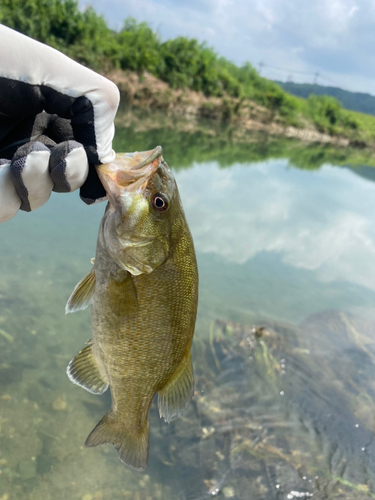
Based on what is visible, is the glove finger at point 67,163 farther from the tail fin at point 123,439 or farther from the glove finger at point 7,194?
the tail fin at point 123,439

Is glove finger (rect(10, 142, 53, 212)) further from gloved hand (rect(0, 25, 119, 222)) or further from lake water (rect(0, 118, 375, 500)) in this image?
lake water (rect(0, 118, 375, 500))

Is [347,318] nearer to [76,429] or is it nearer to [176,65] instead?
[76,429]

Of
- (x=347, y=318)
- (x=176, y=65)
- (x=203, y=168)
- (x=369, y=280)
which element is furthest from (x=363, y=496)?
(x=176, y=65)

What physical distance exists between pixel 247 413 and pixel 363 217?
49.0 ft

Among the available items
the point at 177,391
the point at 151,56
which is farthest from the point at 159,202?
the point at 151,56

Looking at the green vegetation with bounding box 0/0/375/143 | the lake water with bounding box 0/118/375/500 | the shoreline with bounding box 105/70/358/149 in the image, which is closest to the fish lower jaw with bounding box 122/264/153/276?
the lake water with bounding box 0/118/375/500

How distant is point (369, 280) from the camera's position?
35.6 ft

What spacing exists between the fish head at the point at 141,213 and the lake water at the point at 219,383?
8.98 ft

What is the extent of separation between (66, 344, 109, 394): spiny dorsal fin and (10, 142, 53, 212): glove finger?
912 mm

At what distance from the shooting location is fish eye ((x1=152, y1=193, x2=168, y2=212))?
76.3 inches

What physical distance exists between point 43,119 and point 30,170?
0.48 m

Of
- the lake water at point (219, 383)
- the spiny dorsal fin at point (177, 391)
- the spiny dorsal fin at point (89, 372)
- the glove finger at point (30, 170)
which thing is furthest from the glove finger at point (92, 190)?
the lake water at point (219, 383)

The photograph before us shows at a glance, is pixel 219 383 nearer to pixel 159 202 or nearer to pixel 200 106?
pixel 159 202

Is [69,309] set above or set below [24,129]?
below
